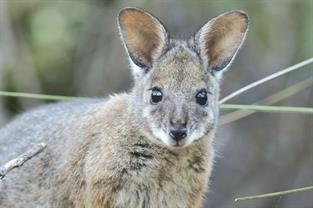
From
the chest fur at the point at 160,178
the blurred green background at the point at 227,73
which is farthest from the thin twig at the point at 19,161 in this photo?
the blurred green background at the point at 227,73

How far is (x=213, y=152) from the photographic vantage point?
24.3ft

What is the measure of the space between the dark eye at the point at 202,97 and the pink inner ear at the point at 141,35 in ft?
1.70

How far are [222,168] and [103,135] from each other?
434 cm

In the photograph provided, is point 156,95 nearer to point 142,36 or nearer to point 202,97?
point 202,97

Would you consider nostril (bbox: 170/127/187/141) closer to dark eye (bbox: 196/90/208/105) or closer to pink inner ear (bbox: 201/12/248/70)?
dark eye (bbox: 196/90/208/105)

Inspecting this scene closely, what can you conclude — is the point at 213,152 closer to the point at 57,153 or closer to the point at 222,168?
the point at 57,153

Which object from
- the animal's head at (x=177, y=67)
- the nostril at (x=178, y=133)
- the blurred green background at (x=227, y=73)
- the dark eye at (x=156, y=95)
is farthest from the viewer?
the blurred green background at (x=227, y=73)

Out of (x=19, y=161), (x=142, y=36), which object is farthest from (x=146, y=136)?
(x=19, y=161)

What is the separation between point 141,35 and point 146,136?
81 cm

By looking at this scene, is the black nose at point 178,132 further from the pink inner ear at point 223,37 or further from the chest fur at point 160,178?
the pink inner ear at point 223,37

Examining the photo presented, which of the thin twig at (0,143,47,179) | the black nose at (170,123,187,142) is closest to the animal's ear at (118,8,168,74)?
the black nose at (170,123,187,142)

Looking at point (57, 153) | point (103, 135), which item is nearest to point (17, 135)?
point (57, 153)

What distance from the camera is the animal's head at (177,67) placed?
6812 millimetres

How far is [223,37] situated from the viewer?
7.31m
